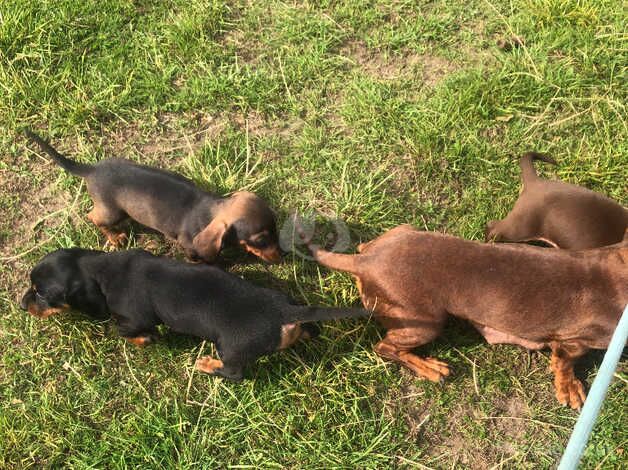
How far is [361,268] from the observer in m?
4.01

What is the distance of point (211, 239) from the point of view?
455 centimetres

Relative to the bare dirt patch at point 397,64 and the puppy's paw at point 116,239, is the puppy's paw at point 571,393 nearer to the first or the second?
the bare dirt patch at point 397,64

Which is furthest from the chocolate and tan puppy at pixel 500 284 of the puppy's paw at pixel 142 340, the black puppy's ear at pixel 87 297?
the black puppy's ear at pixel 87 297

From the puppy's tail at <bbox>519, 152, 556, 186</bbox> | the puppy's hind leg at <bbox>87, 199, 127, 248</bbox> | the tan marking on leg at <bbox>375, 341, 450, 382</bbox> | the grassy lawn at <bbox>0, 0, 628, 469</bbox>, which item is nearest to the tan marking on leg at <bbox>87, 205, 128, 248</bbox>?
the puppy's hind leg at <bbox>87, 199, 127, 248</bbox>

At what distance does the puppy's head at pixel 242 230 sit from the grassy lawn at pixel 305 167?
0.95ft

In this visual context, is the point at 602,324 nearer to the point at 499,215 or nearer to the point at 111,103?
the point at 499,215

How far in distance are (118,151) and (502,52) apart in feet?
12.6

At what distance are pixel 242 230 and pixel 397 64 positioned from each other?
97.1 inches

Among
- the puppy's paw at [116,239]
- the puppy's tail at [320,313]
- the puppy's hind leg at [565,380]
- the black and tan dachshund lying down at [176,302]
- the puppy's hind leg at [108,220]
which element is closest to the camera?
the puppy's tail at [320,313]

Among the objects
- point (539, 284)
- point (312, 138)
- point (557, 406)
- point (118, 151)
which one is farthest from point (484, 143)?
point (118, 151)

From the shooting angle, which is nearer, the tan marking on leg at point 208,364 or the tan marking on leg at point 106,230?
the tan marking on leg at point 208,364

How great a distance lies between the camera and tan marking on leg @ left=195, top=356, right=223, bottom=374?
14.2 ft

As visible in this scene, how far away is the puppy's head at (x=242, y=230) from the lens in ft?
14.9

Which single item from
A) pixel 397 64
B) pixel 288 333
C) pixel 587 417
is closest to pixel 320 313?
pixel 288 333
